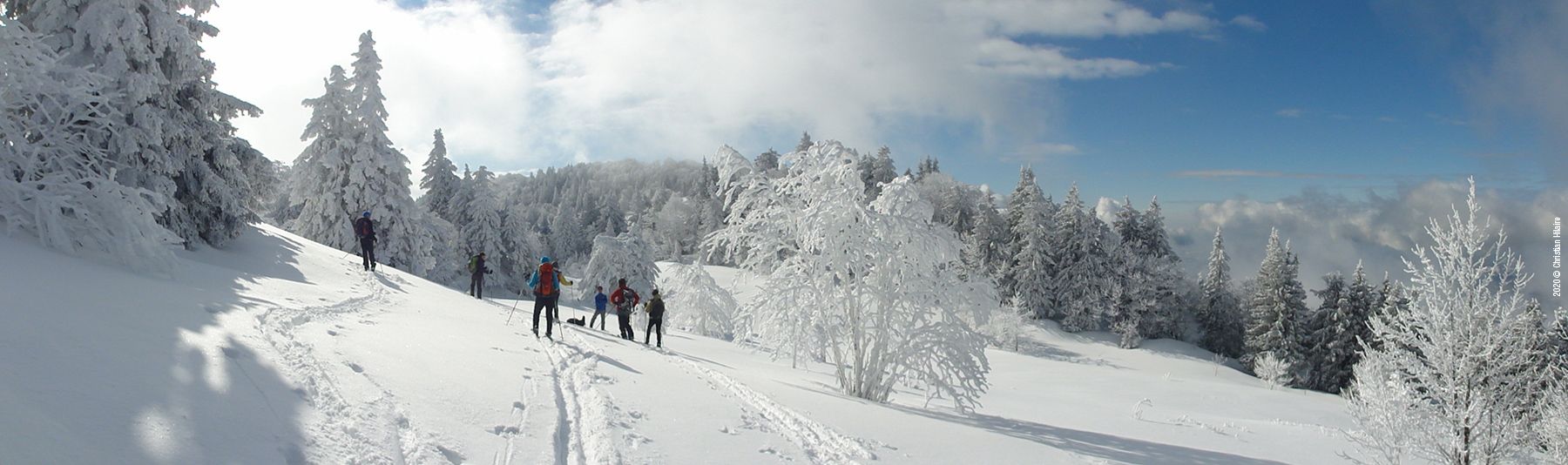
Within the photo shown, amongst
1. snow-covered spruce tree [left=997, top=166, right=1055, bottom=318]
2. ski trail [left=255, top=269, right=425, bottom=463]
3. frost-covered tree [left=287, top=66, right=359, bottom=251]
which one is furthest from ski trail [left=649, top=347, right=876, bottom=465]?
snow-covered spruce tree [left=997, top=166, right=1055, bottom=318]

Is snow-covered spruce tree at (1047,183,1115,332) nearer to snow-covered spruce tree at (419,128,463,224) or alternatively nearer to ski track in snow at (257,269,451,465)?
snow-covered spruce tree at (419,128,463,224)

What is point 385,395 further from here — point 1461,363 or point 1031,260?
point 1031,260

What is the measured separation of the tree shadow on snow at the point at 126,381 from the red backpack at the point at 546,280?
4.98m

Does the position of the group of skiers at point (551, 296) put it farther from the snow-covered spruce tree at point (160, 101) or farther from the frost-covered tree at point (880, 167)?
the frost-covered tree at point (880, 167)

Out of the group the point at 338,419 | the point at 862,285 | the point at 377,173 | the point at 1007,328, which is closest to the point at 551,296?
the point at 862,285

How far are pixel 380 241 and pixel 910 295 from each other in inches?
903

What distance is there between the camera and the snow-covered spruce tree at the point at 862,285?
11.1 metres

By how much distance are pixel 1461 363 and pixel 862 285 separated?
30.5ft

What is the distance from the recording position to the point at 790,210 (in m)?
12.2

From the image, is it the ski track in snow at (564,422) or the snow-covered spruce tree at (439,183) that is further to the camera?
the snow-covered spruce tree at (439,183)

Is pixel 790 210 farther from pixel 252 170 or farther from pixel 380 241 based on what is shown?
pixel 380 241

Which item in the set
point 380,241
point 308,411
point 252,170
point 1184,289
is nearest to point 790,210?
point 308,411

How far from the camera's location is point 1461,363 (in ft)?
33.3

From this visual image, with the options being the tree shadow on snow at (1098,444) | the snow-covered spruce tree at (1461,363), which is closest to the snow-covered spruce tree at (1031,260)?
the snow-covered spruce tree at (1461,363)
